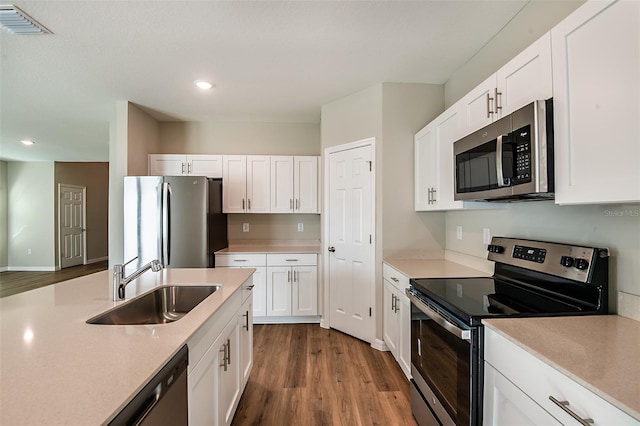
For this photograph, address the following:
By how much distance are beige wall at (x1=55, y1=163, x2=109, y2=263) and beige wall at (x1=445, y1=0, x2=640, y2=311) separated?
8.60 m

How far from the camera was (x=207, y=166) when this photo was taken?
3.74 m

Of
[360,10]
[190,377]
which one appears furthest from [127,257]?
[360,10]

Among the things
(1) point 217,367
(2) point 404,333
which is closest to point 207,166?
(1) point 217,367

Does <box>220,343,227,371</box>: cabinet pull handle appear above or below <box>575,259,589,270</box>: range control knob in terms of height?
below

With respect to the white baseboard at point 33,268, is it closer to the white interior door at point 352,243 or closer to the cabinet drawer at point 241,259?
the cabinet drawer at point 241,259

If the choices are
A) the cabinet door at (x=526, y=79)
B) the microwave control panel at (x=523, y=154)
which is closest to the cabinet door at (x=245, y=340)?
the microwave control panel at (x=523, y=154)

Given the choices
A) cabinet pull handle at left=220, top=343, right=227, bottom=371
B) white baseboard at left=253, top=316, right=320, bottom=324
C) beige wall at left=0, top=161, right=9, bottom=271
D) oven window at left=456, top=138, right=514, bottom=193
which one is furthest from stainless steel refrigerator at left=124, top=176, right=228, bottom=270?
beige wall at left=0, top=161, right=9, bottom=271

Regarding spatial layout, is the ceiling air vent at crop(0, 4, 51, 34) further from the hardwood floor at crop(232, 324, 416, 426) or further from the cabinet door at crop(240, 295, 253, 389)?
the hardwood floor at crop(232, 324, 416, 426)

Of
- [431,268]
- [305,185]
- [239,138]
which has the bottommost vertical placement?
[431,268]

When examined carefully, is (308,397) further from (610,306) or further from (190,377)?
(610,306)

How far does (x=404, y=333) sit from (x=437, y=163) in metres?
1.31

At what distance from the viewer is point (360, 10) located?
183cm

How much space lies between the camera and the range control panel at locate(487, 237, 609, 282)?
4.16 ft

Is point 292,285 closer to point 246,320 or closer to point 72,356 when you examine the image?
point 246,320
